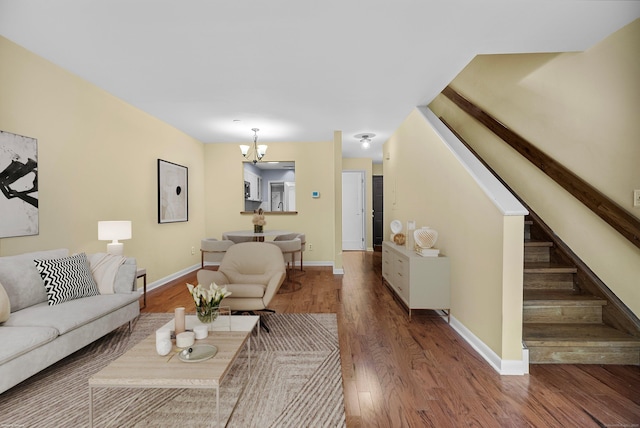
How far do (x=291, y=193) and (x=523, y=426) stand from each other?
5682mm

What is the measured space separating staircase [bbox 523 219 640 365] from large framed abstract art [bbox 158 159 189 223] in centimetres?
488

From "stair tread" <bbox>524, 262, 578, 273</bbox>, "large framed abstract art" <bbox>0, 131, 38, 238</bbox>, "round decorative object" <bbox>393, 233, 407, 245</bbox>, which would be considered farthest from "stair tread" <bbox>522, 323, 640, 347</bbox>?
"large framed abstract art" <bbox>0, 131, 38, 238</bbox>

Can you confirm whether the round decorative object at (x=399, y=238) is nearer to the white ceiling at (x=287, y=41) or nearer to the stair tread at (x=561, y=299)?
the stair tread at (x=561, y=299)

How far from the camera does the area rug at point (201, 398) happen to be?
1733mm

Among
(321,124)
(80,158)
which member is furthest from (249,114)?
(80,158)

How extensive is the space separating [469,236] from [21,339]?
11.3 feet

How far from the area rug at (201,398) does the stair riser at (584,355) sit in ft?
5.20

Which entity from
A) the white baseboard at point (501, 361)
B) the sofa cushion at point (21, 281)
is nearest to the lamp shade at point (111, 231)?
the sofa cushion at point (21, 281)

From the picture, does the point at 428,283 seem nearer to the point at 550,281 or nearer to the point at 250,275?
the point at 550,281

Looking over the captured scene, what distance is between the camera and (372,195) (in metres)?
8.45

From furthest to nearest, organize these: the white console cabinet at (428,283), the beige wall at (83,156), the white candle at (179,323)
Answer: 1. the white console cabinet at (428,283)
2. the beige wall at (83,156)
3. the white candle at (179,323)

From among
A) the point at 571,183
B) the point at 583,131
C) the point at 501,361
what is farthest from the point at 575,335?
the point at 583,131

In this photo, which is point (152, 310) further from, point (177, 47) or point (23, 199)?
point (177, 47)

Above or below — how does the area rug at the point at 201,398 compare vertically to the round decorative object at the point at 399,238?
below
